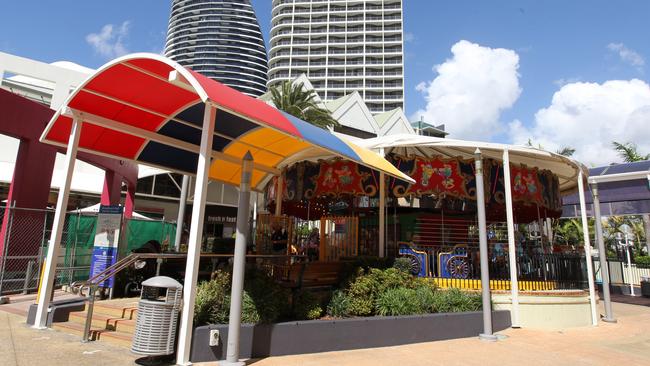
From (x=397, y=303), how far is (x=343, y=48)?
100 m

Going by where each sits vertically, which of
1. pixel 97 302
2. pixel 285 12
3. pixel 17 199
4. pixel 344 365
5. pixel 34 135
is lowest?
pixel 344 365

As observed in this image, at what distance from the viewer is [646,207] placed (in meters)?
16.6

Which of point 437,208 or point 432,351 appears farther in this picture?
point 437,208

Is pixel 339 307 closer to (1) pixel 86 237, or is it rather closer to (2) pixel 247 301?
(2) pixel 247 301

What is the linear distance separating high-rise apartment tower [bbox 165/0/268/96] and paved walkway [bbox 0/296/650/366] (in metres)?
146

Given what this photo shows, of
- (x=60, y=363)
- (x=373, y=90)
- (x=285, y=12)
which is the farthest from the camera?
(x=285, y=12)

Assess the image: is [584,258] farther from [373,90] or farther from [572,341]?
[373,90]

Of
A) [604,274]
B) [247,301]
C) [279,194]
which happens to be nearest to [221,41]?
[279,194]

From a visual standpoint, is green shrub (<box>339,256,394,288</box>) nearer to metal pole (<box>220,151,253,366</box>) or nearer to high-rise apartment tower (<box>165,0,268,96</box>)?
metal pole (<box>220,151,253,366</box>)

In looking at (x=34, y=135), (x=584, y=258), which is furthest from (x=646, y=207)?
(x=34, y=135)

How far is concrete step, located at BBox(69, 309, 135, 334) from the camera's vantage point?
23.7 feet

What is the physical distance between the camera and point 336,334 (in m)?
7.36

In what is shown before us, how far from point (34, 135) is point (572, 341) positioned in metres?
14.9

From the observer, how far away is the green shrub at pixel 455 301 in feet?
30.0
